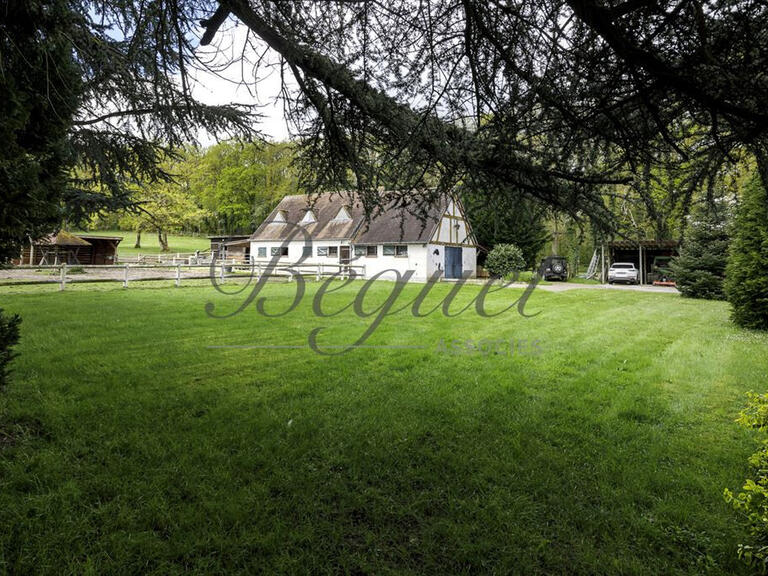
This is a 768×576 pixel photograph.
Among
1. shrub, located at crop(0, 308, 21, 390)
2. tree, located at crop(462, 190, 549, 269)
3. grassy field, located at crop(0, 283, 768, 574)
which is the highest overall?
tree, located at crop(462, 190, 549, 269)

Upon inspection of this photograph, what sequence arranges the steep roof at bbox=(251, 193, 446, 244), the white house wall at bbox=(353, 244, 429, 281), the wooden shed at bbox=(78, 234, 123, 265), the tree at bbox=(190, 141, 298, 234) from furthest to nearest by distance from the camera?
1. the tree at bbox=(190, 141, 298, 234)
2. the wooden shed at bbox=(78, 234, 123, 265)
3. the steep roof at bbox=(251, 193, 446, 244)
4. the white house wall at bbox=(353, 244, 429, 281)

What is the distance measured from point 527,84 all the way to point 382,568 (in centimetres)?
308

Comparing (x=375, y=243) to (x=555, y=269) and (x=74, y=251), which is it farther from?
(x=74, y=251)

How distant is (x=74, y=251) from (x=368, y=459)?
32.5 meters

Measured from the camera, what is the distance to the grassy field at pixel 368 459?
2.28 metres

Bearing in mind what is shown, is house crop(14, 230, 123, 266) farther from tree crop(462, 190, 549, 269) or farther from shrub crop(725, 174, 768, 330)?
shrub crop(725, 174, 768, 330)

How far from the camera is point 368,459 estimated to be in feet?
10.7

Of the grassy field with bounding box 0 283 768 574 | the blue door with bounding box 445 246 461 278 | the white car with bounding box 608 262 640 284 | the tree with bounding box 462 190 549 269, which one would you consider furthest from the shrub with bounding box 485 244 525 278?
the tree with bounding box 462 190 549 269

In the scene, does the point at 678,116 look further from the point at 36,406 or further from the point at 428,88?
the point at 36,406

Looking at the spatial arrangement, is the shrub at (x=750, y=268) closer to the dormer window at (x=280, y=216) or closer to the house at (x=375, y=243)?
the house at (x=375, y=243)

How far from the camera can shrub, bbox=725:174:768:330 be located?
8.52 metres

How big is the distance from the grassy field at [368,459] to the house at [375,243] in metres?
17.1

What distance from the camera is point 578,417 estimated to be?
4.12 meters

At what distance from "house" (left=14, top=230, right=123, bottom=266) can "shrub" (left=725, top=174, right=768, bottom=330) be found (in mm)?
32202
